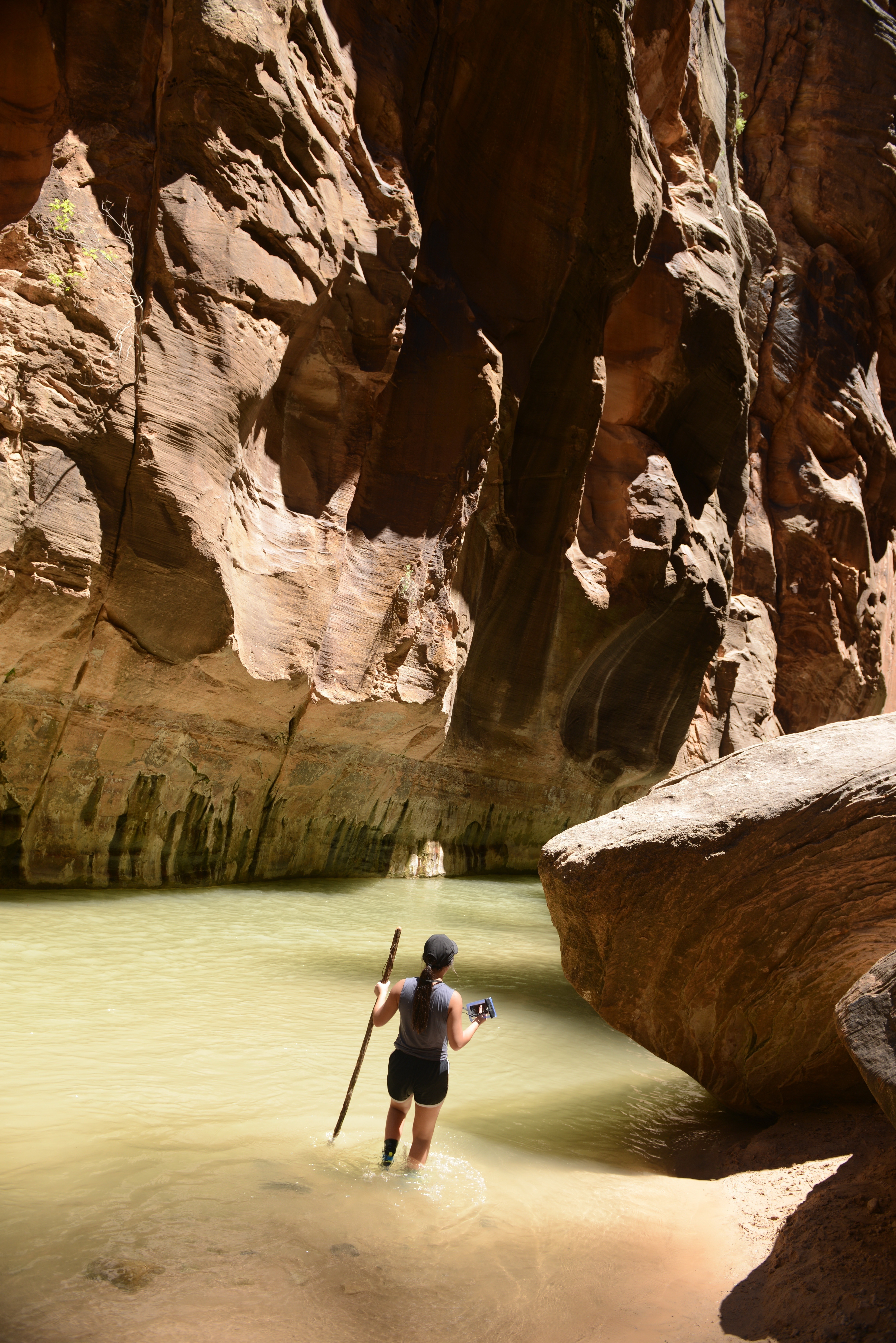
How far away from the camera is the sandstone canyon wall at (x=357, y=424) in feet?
27.0

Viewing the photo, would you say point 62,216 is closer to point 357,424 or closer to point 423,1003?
point 357,424

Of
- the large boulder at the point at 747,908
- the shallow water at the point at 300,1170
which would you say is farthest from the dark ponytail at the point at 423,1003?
the large boulder at the point at 747,908

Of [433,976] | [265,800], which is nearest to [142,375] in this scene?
[265,800]

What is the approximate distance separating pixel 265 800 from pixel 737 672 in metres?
12.8

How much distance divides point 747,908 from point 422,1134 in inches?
64.5

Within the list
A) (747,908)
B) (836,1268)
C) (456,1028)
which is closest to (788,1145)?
(747,908)

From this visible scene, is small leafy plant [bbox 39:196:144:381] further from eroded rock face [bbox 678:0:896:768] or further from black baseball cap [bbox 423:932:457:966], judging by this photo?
eroded rock face [bbox 678:0:896:768]

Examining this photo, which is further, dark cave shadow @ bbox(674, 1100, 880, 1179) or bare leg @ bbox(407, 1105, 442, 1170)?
dark cave shadow @ bbox(674, 1100, 880, 1179)

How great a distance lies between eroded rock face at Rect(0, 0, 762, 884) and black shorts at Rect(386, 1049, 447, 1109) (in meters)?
5.67

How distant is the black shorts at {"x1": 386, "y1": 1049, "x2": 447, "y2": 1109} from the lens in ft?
11.5

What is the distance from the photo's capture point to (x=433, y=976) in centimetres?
352

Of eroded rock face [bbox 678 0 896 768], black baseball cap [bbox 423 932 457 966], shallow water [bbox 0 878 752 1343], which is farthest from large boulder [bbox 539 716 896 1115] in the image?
eroded rock face [bbox 678 0 896 768]

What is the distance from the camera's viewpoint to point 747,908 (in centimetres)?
403

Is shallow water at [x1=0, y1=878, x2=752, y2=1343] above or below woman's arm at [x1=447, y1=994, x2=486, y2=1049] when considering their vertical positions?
below
